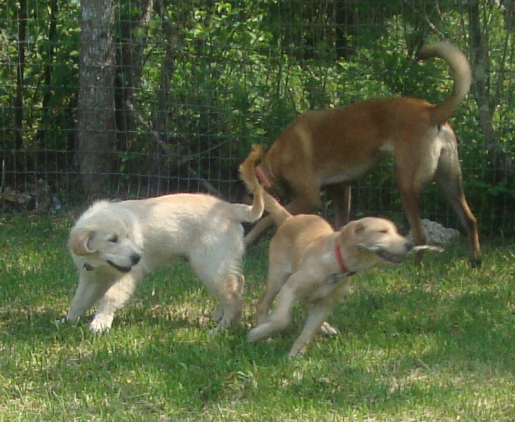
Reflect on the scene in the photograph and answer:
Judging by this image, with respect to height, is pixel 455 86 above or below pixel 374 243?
above

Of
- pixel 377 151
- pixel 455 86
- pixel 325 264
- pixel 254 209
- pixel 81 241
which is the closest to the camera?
pixel 325 264

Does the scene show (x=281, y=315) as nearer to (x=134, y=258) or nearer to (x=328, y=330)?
(x=328, y=330)

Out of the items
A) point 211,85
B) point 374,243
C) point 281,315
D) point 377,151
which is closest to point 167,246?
point 281,315

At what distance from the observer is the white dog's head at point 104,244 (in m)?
4.77

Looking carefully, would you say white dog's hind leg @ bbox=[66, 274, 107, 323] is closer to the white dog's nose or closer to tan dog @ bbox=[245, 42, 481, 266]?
the white dog's nose

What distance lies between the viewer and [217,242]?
5.10 meters

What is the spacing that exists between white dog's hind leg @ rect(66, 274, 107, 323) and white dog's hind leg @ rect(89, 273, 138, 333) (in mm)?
120

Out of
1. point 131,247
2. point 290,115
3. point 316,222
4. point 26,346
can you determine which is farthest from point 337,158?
point 26,346

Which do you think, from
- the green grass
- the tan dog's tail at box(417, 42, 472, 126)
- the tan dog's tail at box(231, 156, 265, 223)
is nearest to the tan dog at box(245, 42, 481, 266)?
the tan dog's tail at box(417, 42, 472, 126)

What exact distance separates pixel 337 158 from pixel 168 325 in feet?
8.37

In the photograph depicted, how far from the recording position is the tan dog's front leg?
450 cm

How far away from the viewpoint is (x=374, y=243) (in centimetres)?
434

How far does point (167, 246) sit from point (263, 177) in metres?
2.16

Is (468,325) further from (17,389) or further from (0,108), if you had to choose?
(0,108)
